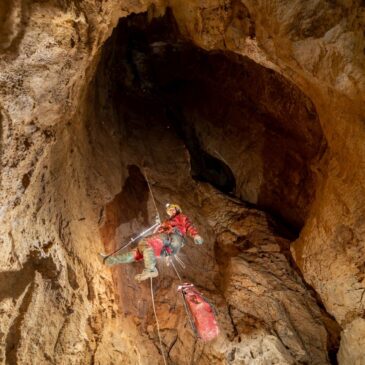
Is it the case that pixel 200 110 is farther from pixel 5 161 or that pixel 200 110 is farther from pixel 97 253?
pixel 5 161

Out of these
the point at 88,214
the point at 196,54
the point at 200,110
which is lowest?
the point at 88,214

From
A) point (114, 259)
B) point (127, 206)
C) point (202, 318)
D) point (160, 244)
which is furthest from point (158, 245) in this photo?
point (127, 206)

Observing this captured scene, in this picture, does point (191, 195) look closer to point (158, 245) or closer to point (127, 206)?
point (127, 206)

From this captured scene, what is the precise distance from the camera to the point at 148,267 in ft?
17.5

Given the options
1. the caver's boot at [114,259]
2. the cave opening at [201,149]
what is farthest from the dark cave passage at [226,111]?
the caver's boot at [114,259]

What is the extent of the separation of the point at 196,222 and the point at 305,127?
3.01 m

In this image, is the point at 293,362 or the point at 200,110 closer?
the point at 293,362

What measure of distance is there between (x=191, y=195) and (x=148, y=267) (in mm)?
3903

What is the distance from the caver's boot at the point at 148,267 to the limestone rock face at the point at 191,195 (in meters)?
0.54

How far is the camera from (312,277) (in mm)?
5672

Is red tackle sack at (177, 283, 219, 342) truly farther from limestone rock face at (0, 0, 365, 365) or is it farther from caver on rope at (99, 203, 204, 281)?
caver on rope at (99, 203, 204, 281)

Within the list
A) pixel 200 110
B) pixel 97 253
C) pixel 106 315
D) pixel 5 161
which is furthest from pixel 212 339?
pixel 200 110

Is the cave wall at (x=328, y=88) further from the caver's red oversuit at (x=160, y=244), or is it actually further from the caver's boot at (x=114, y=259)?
the caver's boot at (x=114, y=259)

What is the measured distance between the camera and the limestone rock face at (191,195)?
3.76 meters
